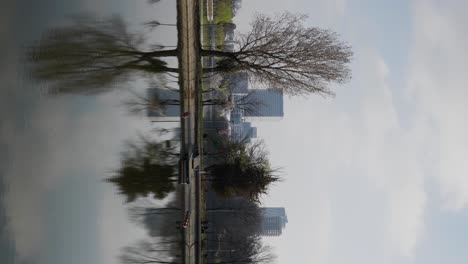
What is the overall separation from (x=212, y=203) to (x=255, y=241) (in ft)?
36.5

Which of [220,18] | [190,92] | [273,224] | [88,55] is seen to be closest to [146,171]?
[190,92]

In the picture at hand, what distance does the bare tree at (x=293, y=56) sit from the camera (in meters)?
19.7

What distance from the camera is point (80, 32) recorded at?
9.16 m

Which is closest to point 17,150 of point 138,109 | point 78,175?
point 78,175

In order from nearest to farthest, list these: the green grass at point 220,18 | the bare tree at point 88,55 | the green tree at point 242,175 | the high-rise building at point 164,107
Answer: the bare tree at point 88,55
the high-rise building at point 164,107
the green tree at point 242,175
the green grass at point 220,18

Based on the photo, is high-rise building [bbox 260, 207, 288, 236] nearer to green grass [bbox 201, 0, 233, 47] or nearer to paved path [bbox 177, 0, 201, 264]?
green grass [bbox 201, 0, 233, 47]

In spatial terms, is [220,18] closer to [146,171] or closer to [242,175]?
[242,175]

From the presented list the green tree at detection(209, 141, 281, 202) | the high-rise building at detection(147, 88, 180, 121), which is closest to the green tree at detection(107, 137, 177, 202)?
the high-rise building at detection(147, 88, 180, 121)

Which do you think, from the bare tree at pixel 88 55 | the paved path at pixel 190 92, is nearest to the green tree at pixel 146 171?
the paved path at pixel 190 92

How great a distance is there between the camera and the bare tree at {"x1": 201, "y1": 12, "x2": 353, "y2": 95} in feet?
64.6

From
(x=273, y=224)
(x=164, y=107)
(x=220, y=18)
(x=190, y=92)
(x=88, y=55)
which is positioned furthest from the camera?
(x=273, y=224)

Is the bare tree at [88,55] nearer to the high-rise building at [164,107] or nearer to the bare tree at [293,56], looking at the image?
the high-rise building at [164,107]

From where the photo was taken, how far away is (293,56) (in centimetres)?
1981

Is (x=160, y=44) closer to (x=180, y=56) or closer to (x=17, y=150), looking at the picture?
(x=180, y=56)
